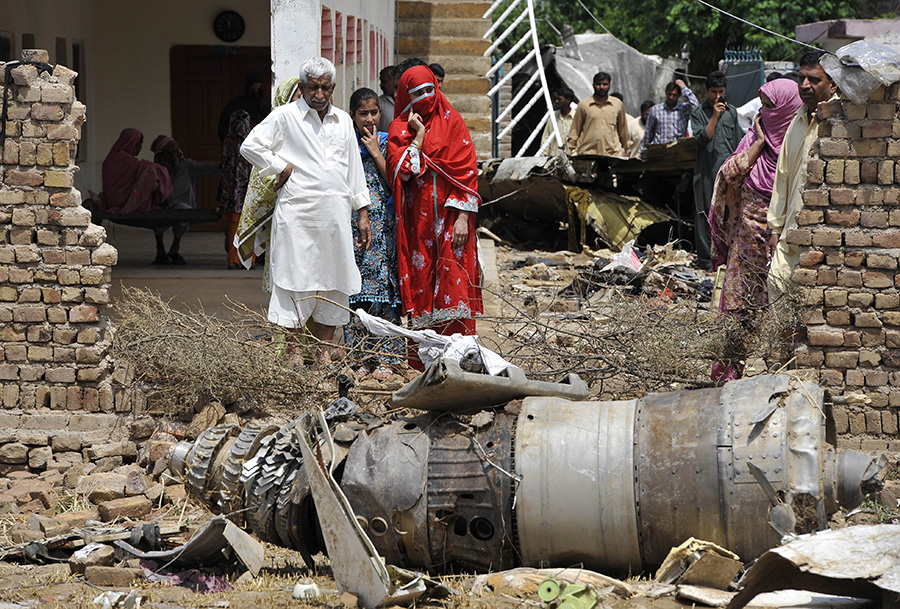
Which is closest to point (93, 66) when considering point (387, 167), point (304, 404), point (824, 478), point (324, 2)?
point (324, 2)

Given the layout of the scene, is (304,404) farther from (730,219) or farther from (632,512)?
(730,219)

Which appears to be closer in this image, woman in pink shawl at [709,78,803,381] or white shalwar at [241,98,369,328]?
white shalwar at [241,98,369,328]

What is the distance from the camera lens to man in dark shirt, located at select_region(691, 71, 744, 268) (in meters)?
10.2

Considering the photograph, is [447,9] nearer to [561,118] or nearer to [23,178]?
[561,118]

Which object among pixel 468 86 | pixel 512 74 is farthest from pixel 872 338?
pixel 512 74

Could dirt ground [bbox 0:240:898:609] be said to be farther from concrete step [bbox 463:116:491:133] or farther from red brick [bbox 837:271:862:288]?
concrete step [bbox 463:116:491:133]

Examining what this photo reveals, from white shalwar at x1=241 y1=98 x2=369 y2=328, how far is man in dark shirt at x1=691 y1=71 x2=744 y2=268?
5.03m

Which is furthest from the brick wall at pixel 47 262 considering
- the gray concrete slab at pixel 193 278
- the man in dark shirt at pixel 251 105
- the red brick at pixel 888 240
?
the man in dark shirt at pixel 251 105

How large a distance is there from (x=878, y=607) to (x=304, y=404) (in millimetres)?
2994

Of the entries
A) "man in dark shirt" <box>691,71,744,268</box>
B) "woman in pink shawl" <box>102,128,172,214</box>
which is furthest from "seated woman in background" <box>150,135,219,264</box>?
"man in dark shirt" <box>691,71,744,268</box>

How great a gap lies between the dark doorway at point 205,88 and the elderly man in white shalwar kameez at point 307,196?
856 centimetres

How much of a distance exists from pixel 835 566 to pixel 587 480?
899 millimetres

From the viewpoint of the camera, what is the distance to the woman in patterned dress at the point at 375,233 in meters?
6.32

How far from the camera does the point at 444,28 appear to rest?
13930 mm
